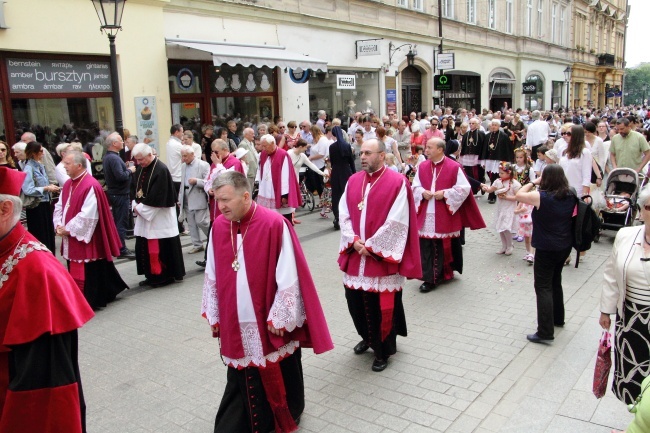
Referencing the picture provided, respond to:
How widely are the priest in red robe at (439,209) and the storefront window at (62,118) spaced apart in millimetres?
7638

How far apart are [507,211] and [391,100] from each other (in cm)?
1340

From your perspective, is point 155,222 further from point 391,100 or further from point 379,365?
point 391,100

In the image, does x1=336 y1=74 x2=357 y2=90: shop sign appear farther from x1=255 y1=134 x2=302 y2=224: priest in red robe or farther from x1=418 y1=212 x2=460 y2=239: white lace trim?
x1=418 y1=212 x2=460 y2=239: white lace trim

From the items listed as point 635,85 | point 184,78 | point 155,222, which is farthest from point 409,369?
point 635,85

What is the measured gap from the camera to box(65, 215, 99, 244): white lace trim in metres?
6.59

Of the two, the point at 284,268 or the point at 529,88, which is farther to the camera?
the point at 529,88

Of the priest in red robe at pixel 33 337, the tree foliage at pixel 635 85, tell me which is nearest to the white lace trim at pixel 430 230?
the priest in red robe at pixel 33 337

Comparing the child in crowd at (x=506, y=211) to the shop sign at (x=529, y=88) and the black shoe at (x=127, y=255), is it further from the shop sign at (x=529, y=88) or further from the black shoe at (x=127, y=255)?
the shop sign at (x=529, y=88)

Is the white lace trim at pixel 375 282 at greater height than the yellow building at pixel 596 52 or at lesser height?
lesser

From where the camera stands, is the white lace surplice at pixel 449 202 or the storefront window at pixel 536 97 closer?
the white lace surplice at pixel 449 202

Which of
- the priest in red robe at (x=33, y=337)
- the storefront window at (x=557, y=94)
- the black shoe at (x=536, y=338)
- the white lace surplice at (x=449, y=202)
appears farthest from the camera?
the storefront window at (x=557, y=94)

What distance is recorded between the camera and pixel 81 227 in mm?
6602

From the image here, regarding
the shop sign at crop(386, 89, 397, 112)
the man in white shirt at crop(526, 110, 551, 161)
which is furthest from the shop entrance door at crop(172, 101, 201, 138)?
the shop sign at crop(386, 89, 397, 112)

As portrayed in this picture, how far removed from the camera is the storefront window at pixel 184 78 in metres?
13.5
